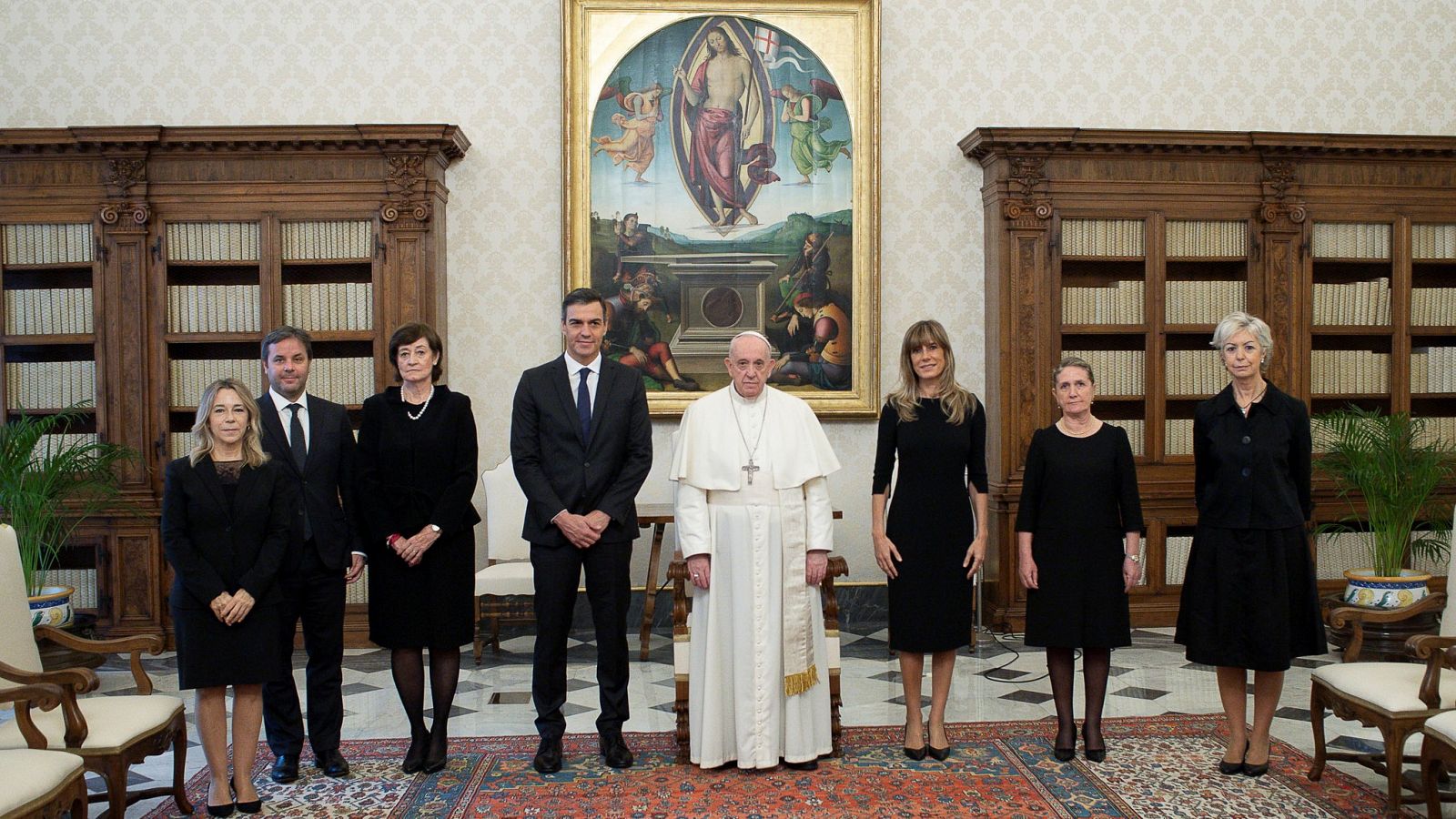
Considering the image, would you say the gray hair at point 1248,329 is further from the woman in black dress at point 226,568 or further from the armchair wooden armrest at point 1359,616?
the woman in black dress at point 226,568

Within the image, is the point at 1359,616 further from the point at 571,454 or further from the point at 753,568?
the point at 571,454

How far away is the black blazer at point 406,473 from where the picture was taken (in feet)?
13.4

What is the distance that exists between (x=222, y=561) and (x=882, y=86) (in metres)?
5.06

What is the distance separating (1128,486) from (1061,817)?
123 centimetres

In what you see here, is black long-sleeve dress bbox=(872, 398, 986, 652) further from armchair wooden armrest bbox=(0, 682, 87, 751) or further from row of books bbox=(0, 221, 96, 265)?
row of books bbox=(0, 221, 96, 265)

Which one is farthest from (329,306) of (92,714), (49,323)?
(92,714)

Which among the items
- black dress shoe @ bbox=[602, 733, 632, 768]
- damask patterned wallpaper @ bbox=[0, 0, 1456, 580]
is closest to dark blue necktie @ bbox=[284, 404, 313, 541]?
black dress shoe @ bbox=[602, 733, 632, 768]

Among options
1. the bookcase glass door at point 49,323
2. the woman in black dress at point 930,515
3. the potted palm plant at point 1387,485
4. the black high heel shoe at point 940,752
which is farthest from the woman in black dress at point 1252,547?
the bookcase glass door at point 49,323

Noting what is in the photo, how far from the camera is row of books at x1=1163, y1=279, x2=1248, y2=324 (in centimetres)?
705

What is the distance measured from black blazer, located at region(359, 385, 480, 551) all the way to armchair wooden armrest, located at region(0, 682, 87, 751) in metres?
1.07

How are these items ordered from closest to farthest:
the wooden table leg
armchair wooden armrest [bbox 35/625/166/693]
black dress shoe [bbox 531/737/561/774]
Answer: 1. armchair wooden armrest [bbox 35/625/166/693]
2. black dress shoe [bbox 531/737/561/774]
3. the wooden table leg

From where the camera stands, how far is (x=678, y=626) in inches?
173

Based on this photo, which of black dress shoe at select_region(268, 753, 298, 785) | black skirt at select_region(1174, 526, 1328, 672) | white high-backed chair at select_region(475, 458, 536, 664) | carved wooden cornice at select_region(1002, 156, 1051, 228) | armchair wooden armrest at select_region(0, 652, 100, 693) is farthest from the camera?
carved wooden cornice at select_region(1002, 156, 1051, 228)

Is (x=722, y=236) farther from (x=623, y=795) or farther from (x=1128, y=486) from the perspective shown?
(x=623, y=795)
